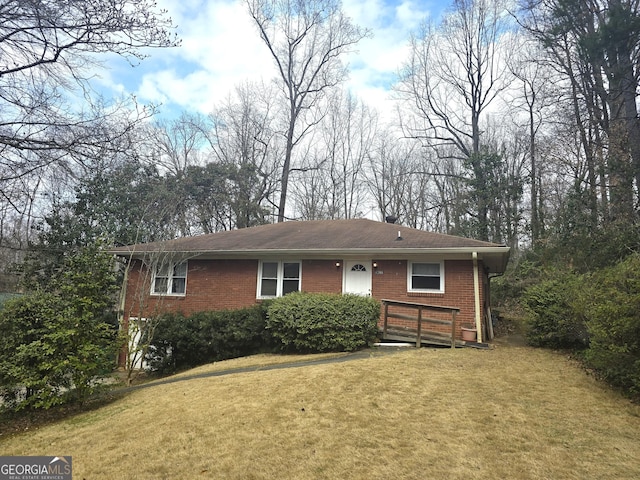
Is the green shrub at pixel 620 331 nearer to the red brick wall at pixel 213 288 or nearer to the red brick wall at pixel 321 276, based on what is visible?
the red brick wall at pixel 321 276

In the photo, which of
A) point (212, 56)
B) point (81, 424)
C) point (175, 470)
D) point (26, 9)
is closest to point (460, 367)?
point (175, 470)

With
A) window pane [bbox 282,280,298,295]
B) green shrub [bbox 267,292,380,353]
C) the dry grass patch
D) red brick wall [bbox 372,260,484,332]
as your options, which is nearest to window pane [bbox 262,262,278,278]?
window pane [bbox 282,280,298,295]

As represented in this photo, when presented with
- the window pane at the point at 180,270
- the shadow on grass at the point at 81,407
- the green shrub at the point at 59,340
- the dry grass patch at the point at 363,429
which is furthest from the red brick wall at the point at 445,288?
the green shrub at the point at 59,340

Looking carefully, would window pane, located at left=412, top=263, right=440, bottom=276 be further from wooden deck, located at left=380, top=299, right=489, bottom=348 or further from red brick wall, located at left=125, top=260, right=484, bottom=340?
wooden deck, located at left=380, top=299, right=489, bottom=348

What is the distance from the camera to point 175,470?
4.02m

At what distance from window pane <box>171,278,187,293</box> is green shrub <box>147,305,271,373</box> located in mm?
2929

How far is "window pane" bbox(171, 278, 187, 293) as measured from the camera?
46.2ft

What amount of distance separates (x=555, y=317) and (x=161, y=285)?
12.3m

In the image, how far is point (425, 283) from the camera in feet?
39.7

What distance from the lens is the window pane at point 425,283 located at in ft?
39.4

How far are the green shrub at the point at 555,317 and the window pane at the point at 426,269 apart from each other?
2.56 m

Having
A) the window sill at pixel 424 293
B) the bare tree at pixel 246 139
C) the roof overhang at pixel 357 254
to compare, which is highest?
the bare tree at pixel 246 139

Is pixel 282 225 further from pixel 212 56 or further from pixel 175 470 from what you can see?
pixel 175 470

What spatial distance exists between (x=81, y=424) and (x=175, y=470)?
10.9 feet
